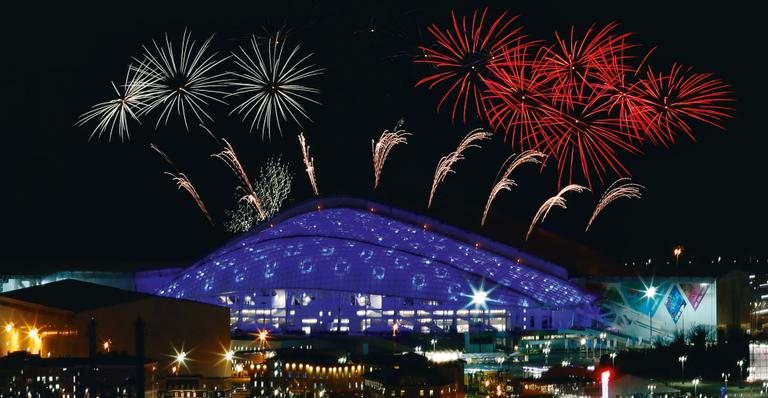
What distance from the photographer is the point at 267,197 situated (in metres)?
94.4

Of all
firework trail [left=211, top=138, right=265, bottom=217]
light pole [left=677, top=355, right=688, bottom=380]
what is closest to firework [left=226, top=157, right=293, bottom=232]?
firework trail [left=211, top=138, right=265, bottom=217]

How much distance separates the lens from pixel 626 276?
87.1 m

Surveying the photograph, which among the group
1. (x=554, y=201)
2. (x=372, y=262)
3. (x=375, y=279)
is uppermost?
(x=554, y=201)

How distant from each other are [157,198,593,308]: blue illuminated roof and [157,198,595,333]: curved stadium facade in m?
0.05

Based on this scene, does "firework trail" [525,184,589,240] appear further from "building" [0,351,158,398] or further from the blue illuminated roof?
"building" [0,351,158,398]

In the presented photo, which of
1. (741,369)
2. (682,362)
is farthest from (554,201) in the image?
(741,369)

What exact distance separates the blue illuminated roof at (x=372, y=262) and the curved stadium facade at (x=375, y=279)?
5cm

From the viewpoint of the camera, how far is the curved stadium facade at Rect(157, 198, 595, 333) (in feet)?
283

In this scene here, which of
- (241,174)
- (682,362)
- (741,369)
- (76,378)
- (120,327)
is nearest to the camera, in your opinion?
(76,378)

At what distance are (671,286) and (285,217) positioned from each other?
2063cm

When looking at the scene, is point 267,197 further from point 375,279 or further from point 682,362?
point 682,362

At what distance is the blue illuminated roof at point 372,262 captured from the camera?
3430 inches

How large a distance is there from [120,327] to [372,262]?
2339cm

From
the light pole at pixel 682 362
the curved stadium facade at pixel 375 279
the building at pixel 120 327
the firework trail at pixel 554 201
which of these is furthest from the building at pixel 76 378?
the curved stadium facade at pixel 375 279
